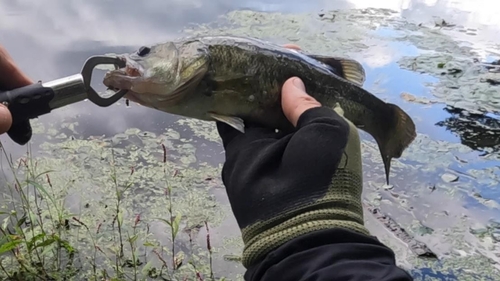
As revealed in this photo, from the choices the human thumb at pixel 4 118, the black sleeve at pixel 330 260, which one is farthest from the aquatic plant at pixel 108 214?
the black sleeve at pixel 330 260

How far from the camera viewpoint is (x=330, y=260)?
1.33 meters

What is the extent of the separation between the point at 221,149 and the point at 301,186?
288cm

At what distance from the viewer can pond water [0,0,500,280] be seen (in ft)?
11.8

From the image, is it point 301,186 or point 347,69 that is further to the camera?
point 347,69

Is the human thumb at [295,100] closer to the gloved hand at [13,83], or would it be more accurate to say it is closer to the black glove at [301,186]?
the black glove at [301,186]

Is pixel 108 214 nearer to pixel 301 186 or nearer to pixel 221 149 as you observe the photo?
pixel 221 149

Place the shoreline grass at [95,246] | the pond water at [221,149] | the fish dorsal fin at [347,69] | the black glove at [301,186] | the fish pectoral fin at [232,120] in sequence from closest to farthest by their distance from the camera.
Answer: the black glove at [301,186] < the fish pectoral fin at [232,120] < the fish dorsal fin at [347,69] < the shoreline grass at [95,246] < the pond water at [221,149]

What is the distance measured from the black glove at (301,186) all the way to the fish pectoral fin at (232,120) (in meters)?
0.23

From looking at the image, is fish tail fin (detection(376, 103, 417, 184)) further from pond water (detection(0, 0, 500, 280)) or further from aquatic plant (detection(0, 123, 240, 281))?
pond water (detection(0, 0, 500, 280))

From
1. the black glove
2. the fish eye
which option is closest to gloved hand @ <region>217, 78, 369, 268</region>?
the black glove

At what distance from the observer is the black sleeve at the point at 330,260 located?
1273 millimetres

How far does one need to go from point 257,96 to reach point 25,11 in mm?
5667

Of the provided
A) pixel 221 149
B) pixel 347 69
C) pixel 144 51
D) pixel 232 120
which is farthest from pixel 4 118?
pixel 221 149

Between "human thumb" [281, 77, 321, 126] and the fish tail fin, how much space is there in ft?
1.56
